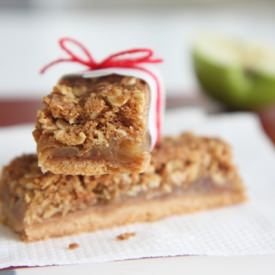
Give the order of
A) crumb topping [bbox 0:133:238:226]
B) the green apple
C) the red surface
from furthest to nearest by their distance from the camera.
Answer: the green apple < the red surface < crumb topping [bbox 0:133:238:226]

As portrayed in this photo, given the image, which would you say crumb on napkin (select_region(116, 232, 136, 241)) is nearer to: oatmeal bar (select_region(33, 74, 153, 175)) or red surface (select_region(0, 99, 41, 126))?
oatmeal bar (select_region(33, 74, 153, 175))

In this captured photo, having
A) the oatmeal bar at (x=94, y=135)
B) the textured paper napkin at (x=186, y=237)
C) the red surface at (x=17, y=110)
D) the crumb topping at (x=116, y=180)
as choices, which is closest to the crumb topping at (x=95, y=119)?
the oatmeal bar at (x=94, y=135)

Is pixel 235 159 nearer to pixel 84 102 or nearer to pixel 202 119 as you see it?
pixel 202 119

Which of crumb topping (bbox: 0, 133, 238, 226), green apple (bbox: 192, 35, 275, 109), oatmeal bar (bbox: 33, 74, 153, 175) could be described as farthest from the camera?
green apple (bbox: 192, 35, 275, 109)

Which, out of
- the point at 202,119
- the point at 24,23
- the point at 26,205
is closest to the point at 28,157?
the point at 26,205

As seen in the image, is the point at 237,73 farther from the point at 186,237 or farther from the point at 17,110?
the point at 186,237

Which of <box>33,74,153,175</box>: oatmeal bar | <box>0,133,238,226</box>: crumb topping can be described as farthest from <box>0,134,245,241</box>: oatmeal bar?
<box>33,74,153,175</box>: oatmeal bar

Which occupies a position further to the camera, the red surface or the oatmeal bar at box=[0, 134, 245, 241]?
the red surface
